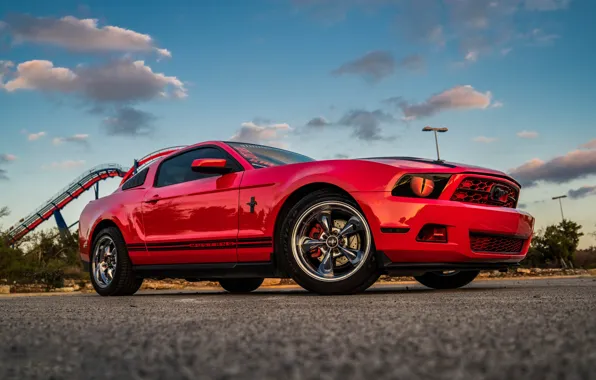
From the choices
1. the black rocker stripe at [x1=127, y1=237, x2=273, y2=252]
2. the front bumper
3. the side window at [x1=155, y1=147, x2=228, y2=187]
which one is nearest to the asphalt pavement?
the front bumper

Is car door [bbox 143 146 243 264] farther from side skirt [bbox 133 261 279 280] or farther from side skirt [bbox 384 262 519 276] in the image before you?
side skirt [bbox 384 262 519 276]

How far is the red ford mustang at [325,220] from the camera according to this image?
472 centimetres

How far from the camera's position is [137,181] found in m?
7.18

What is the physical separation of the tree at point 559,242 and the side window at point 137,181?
44545 millimetres

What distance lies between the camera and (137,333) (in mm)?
2027

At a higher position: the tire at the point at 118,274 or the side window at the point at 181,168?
the side window at the point at 181,168

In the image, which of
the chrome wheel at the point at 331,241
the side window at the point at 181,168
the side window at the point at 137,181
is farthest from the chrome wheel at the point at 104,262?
the chrome wheel at the point at 331,241

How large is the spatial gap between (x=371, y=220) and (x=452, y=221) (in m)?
0.68

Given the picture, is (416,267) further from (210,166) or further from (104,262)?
(104,262)

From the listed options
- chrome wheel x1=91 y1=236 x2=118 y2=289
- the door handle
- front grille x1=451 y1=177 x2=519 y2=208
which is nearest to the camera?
front grille x1=451 y1=177 x2=519 y2=208

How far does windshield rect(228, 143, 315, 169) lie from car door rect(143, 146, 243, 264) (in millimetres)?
170

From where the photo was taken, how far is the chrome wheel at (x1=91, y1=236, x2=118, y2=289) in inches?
276

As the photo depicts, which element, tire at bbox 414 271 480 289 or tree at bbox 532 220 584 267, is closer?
tire at bbox 414 271 480 289

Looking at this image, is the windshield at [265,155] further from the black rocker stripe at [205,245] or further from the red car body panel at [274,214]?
the black rocker stripe at [205,245]
